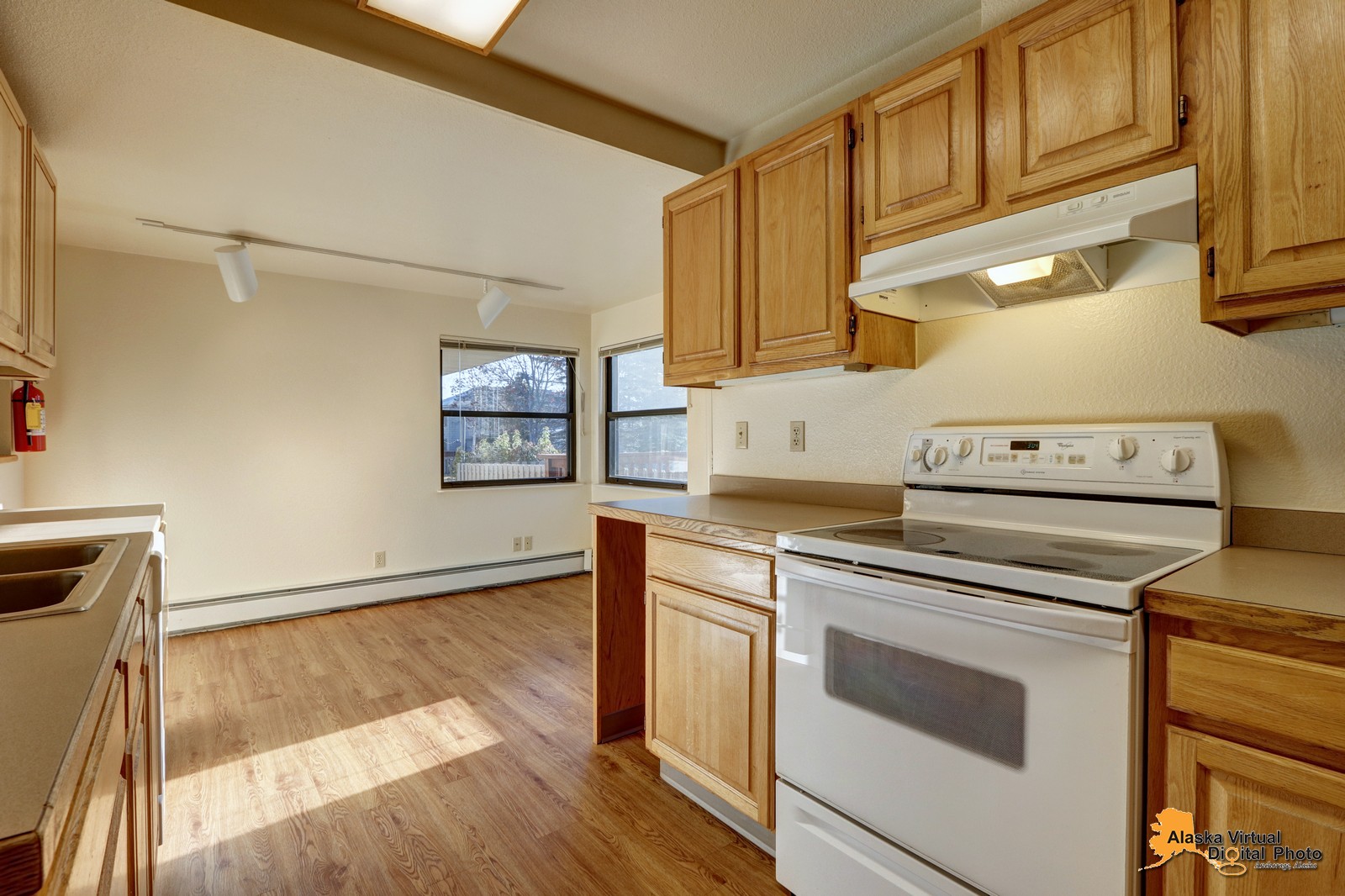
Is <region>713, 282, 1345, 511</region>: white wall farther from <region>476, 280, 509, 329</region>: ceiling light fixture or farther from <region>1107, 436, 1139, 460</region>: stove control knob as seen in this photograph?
<region>476, 280, 509, 329</region>: ceiling light fixture

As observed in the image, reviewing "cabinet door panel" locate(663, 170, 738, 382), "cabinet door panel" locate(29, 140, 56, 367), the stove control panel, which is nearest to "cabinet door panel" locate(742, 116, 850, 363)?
"cabinet door panel" locate(663, 170, 738, 382)

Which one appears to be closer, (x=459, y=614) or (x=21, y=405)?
(x=21, y=405)

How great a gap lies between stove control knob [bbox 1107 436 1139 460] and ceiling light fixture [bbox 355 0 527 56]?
178 centimetres

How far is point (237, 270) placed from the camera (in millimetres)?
3268

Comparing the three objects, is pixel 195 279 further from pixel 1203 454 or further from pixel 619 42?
pixel 1203 454

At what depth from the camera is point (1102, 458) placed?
1533mm

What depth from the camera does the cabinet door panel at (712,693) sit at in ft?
5.64

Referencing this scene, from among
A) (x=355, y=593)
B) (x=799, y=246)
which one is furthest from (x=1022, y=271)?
(x=355, y=593)

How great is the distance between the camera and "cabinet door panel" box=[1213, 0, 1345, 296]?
112 centimetres

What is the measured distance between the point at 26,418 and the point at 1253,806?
4.09 meters

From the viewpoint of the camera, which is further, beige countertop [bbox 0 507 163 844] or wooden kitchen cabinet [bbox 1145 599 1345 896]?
wooden kitchen cabinet [bbox 1145 599 1345 896]

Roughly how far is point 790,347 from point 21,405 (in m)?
3.22

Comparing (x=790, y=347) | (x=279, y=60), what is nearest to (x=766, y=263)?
(x=790, y=347)

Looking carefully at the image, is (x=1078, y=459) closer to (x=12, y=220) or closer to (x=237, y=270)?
(x=12, y=220)
